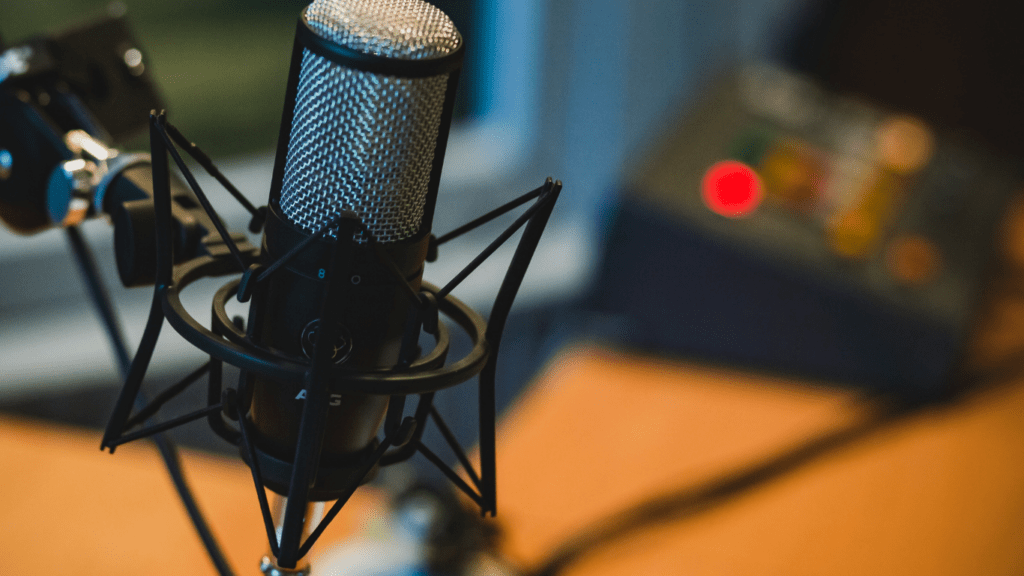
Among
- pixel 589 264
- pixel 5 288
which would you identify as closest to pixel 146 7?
pixel 5 288

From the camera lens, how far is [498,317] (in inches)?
12.9

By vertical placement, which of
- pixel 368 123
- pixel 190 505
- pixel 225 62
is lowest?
pixel 225 62

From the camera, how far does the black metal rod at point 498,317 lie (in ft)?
1.02

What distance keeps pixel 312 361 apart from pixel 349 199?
6 cm

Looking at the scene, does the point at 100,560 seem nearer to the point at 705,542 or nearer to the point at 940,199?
the point at 705,542

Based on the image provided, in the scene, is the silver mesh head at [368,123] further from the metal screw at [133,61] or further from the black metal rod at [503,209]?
the metal screw at [133,61]

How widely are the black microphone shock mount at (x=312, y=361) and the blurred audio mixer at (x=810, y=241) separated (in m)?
0.71

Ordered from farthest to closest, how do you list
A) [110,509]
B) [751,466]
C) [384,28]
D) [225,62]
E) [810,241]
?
[225,62]
[810,241]
[751,466]
[110,509]
[384,28]

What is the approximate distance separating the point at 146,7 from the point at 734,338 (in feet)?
5.49

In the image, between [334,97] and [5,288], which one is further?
[5,288]

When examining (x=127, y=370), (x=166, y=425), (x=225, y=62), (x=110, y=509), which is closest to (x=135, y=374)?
(x=166, y=425)

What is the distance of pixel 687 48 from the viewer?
196 cm

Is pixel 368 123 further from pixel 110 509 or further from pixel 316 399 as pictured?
pixel 110 509

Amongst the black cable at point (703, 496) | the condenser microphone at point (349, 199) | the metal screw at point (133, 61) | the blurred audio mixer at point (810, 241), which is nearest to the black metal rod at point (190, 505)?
the condenser microphone at point (349, 199)
